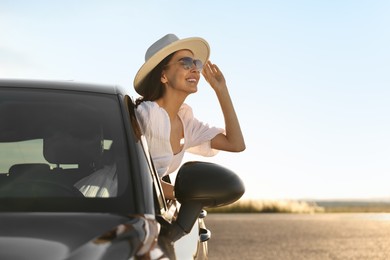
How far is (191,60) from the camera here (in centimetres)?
680

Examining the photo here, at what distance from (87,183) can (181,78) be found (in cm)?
250

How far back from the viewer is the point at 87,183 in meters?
4.16

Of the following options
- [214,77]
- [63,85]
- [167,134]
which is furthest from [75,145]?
[214,77]

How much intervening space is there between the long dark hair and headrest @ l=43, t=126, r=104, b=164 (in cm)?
206

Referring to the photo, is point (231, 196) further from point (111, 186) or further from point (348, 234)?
point (348, 234)

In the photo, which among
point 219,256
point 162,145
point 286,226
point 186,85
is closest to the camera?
point 162,145

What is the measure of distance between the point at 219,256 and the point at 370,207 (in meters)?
24.8

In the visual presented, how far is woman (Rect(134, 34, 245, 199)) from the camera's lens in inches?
250

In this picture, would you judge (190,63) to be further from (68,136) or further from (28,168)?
(28,168)

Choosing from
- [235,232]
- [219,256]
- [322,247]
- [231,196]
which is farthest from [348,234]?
[231,196]

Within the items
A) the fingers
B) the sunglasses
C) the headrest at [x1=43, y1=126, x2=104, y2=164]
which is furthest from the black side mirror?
the fingers

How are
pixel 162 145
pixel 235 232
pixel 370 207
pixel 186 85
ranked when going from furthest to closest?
pixel 370 207 < pixel 235 232 < pixel 186 85 < pixel 162 145

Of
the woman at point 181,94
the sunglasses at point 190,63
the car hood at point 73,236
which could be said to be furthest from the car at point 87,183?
the sunglasses at point 190,63

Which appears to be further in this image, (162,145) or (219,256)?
(219,256)
